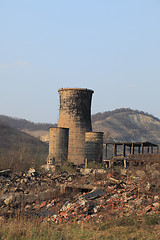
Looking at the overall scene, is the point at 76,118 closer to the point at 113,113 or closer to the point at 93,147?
the point at 93,147

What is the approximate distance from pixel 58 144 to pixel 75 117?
12.6ft

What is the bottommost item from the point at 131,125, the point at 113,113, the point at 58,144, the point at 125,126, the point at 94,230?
the point at 94,230

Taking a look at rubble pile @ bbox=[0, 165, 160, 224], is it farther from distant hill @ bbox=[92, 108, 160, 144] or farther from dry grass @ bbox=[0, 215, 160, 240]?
distant hill @ bbox=[92, 108, 160, 144]

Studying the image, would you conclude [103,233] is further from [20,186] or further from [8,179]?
[8,179]

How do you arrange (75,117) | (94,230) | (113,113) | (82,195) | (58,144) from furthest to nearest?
(113,113), (75,117), (58,144), (82,195), (94,230)

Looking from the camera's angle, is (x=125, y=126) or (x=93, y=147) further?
(x=125, y=126)

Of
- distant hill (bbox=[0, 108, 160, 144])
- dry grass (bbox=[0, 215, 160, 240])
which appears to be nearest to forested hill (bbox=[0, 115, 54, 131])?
distant hill (bbox=[0, 108, 160, 144])

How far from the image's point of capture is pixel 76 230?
7934 mm

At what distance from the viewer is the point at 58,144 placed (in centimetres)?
2103

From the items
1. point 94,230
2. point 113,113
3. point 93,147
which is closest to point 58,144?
point 93,147

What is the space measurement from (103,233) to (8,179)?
8.66 m

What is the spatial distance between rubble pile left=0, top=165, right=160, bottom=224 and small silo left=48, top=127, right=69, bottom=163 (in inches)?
204

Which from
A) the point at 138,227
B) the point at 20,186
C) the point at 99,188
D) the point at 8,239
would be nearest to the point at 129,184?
the point at 99,188

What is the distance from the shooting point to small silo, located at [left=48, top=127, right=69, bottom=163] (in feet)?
68.2
